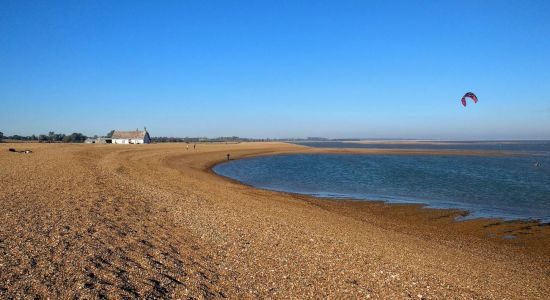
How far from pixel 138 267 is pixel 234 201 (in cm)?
Result: 999

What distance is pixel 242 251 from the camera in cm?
956

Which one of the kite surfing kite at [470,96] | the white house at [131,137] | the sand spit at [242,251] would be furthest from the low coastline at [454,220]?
the white house at [131,137]

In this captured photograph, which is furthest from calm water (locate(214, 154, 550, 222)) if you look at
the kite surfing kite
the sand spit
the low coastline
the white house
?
the white house

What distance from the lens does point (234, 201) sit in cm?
1758

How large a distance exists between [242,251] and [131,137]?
93.1 meters

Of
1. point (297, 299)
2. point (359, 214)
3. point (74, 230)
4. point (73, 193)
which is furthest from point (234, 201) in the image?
point (297, 299)

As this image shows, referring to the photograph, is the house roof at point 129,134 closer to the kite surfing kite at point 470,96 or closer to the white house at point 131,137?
the white house at point 131,137

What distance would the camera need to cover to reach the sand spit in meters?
7.06

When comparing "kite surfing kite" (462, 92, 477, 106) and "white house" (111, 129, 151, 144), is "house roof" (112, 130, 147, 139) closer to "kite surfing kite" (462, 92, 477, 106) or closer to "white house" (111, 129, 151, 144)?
"white house" (111, 129, 151, 144)

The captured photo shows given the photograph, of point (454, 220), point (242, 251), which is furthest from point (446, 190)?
point (242, 251)

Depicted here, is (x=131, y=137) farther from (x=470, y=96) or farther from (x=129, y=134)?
(x=470, y=96)

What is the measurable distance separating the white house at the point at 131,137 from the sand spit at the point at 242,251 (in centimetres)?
8087

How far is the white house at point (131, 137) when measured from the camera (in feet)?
310

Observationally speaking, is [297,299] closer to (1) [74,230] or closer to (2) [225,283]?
(2) [225,283]
